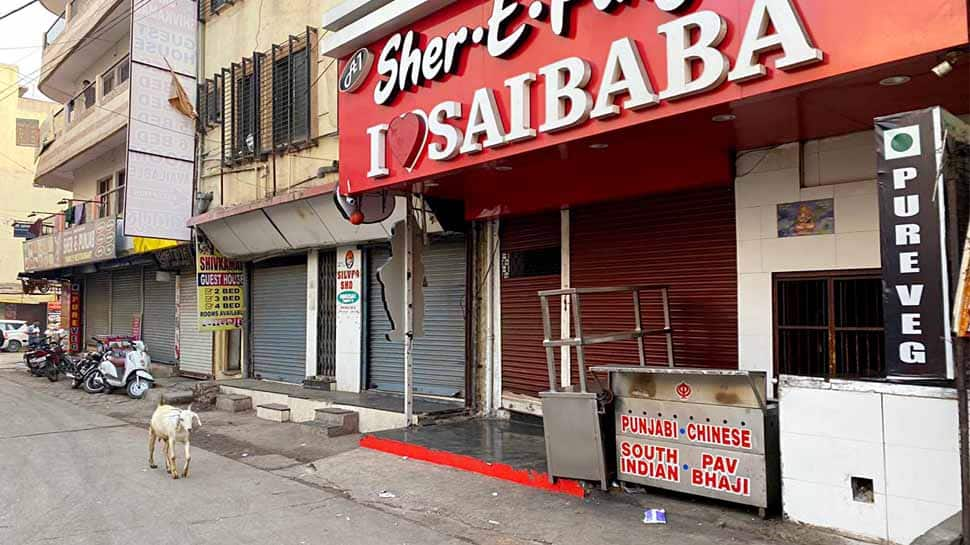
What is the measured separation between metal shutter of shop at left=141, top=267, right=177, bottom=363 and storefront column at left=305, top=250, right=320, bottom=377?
7.15 meters

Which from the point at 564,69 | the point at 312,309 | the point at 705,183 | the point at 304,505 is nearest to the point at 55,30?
the point at 312,309

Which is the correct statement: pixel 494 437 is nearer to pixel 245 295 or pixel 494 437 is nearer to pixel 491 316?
pixel 491 316

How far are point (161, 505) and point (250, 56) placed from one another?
11276 millimetres

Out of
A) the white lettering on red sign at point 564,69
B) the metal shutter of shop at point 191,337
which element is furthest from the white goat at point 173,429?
the metal shutter of shop at point 191,337

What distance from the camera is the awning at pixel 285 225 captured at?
1187cm

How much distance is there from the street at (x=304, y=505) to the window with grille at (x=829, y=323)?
5.99ft

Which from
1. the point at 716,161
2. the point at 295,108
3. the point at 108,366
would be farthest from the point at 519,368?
the point at 108,366

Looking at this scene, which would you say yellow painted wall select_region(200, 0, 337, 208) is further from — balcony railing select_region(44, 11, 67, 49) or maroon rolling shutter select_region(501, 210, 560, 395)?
balcony railing select_region(44, 11, 67, 49)

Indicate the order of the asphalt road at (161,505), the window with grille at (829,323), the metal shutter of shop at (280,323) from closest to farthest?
the asphalt road at (161,505) < the window with grille at (829,323) < the metal shutter of shop at (280,323)

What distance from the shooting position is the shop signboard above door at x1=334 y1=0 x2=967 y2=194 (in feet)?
14.7

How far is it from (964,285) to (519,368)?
21.3 ft

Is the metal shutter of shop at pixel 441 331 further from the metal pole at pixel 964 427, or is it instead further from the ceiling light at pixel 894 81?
the metal pole at pixel 964 427

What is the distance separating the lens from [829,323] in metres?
6.52

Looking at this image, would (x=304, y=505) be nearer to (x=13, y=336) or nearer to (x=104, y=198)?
(x=104, y=198)
